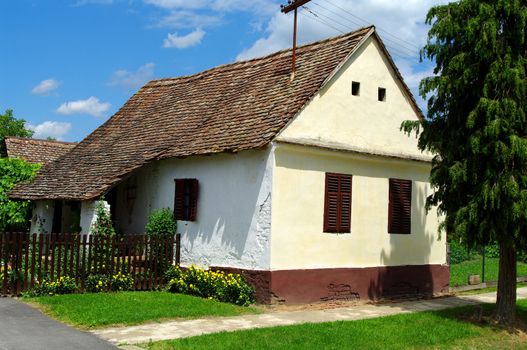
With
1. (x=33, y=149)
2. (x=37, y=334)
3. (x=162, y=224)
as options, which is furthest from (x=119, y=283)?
(x=33, y=149)

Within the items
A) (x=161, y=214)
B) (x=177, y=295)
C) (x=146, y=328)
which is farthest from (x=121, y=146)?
(x=146, y=328)

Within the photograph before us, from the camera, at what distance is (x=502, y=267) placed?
11.7 metres

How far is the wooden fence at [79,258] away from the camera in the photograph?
42.2 feet

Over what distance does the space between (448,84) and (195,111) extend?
27.2 ft

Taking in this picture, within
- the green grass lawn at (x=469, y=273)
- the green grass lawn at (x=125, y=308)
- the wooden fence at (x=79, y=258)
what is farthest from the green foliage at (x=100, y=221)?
the green grass lawn at (x=469, y=273)

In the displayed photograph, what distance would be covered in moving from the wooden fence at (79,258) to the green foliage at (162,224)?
1.21 feet

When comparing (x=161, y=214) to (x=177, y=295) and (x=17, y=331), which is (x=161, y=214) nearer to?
(x=177, y=295)

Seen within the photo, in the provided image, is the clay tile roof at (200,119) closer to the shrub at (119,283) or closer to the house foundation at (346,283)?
the shrub at (119,283)

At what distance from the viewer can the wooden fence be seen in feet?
42.2

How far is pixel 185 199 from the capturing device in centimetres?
1532

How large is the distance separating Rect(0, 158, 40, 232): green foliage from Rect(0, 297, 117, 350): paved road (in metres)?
11.0

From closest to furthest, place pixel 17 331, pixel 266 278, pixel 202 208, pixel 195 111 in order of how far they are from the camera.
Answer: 1. pixel 17 331
2. pixel 266 278
3. pixel 202 208
4. pixel 195 111

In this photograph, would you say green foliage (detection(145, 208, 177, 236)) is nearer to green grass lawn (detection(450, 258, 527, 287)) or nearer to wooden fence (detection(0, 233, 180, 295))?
wooden fence (detection(0, 233, 180, 295))

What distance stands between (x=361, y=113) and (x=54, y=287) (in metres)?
8.39
